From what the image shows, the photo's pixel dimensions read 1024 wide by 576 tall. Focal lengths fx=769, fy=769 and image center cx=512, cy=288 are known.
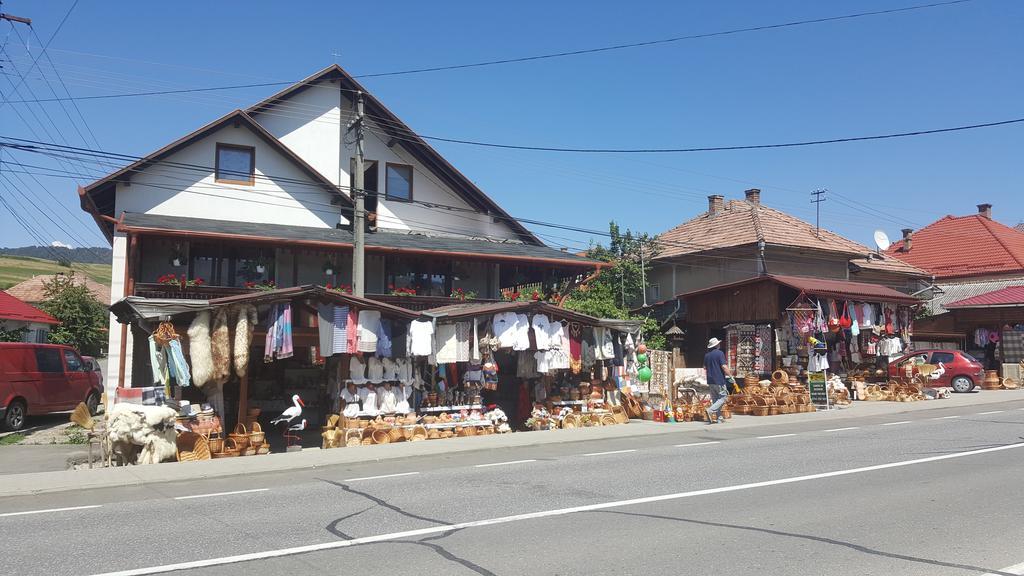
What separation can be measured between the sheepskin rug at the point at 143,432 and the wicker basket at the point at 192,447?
18 cm

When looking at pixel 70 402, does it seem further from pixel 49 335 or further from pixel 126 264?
pixel 49 335

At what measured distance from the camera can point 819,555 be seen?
658cm

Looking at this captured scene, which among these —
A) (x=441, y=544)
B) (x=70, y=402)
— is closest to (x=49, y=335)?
(x=70, y=402)

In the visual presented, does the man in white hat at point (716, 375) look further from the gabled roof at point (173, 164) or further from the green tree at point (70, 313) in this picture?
the green tree at point (70, 313)

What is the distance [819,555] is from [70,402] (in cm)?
2034

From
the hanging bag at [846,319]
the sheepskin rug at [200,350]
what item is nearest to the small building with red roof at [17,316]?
the sheepskin rug at [200,350]

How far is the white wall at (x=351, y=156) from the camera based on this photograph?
84.4 feet

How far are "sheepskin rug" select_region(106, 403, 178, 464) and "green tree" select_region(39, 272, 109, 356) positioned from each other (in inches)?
849

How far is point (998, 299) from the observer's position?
33.4 meters

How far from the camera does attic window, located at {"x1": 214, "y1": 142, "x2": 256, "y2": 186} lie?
23469mm

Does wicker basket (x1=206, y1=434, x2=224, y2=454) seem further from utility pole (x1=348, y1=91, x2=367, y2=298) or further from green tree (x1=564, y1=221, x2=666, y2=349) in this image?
green tree (x1=564, y1=221, x2=666, y2=349)

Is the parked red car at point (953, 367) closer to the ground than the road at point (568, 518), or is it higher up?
higher up

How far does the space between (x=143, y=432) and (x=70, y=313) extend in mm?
22898

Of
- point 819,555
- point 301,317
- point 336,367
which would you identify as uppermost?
point 301,317
